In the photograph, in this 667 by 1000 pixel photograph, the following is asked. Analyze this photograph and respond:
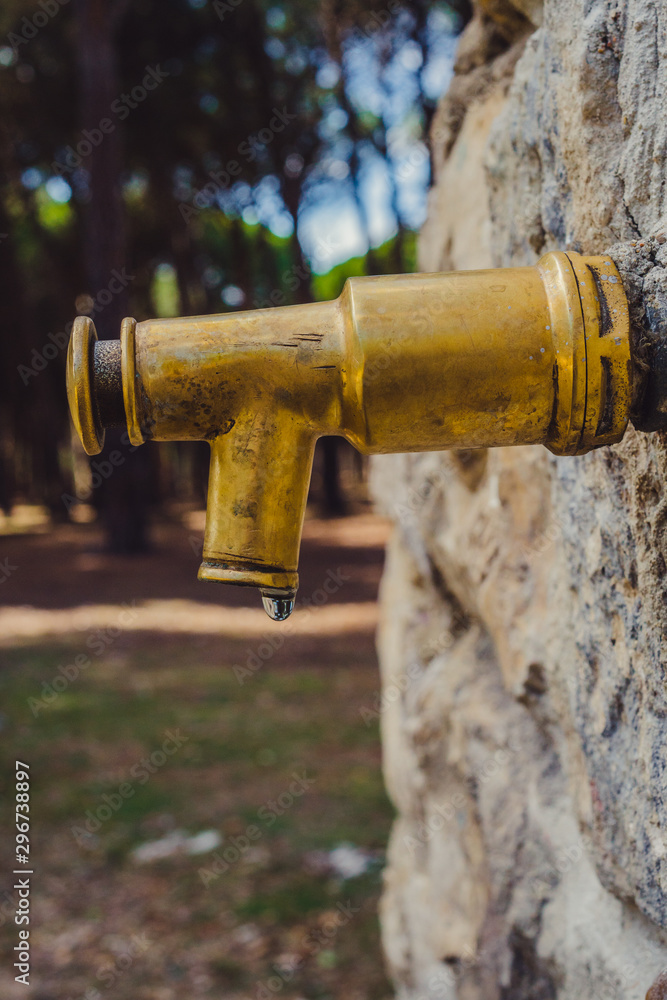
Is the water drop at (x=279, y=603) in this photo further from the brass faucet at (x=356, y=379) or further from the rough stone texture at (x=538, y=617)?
the rough stone texture at (x=538, y=617)

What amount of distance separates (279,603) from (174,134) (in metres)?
15.6

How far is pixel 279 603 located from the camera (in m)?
1.04

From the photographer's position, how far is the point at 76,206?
16.3m

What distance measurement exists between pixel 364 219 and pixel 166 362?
545 inches

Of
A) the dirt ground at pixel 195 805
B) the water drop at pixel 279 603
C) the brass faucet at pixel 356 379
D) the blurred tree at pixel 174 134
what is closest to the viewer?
the brass faucet at pixel 356 379

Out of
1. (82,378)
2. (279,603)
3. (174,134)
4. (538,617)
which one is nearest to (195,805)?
(538,617)

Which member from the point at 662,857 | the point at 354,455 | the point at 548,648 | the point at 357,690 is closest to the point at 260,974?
the point at 548,648

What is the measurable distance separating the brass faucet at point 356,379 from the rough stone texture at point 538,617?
0.39ft

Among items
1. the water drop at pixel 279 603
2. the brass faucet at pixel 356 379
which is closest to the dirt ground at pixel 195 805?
the water drop at pixel 279 603

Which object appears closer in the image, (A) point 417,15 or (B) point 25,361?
(A) point 417,15

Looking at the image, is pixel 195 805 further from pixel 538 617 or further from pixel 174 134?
pixel 174 134

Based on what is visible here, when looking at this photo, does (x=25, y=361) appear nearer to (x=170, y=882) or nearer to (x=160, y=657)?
(x=160, y=657)

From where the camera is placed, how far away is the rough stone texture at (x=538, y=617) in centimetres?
106

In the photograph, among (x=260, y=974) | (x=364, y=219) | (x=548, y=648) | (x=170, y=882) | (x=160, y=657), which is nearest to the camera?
(x=548, y=648)
